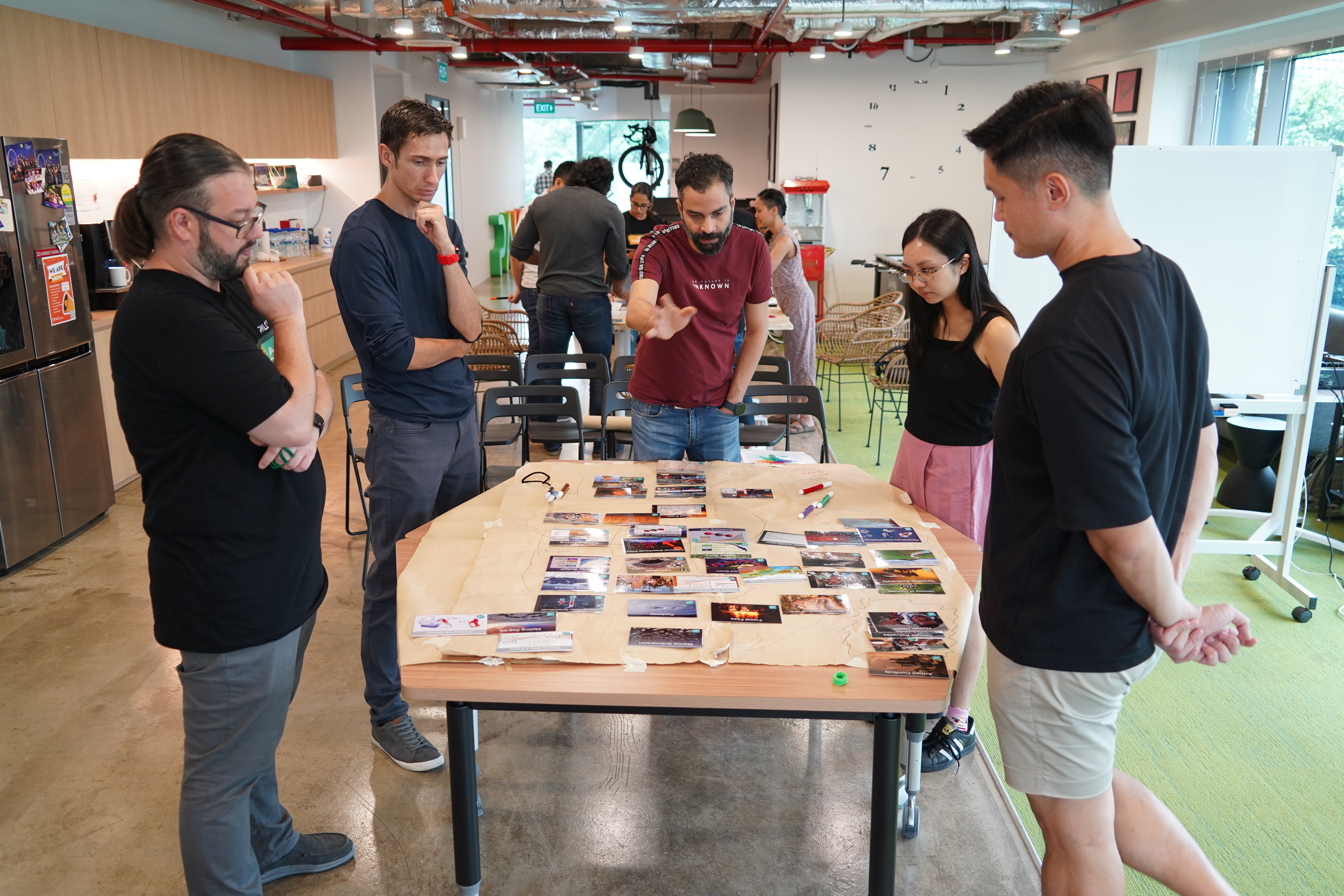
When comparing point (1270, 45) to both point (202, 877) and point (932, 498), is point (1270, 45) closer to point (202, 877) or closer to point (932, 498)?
point (932, 498)

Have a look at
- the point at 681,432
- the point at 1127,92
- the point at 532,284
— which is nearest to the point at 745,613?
the point at 681,432

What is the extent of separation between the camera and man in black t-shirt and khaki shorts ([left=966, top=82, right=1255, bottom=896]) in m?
1.50

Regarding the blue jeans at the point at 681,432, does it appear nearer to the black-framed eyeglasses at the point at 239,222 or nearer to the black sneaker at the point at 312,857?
the black sneaker at the point at 312,857

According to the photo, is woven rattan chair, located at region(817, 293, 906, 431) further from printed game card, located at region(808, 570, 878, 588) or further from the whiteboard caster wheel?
printed game card, located at region(808, 570, 878, 588)

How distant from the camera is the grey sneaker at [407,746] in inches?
117

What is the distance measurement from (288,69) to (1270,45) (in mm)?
8830

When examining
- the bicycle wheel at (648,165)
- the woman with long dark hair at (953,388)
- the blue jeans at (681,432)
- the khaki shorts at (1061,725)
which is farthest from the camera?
the bicycle wheel at (648,165)

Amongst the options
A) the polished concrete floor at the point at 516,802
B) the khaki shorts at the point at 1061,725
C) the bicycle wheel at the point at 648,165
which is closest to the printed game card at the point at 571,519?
the polished concrete floor at the point at 516,802

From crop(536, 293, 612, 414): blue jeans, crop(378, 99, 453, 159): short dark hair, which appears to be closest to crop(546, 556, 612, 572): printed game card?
crop(378, 99, 453, 159): short dark hair

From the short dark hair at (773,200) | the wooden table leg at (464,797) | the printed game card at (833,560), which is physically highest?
the short dark hair at (773,200)

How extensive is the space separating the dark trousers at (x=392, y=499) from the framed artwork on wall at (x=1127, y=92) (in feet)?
25.9

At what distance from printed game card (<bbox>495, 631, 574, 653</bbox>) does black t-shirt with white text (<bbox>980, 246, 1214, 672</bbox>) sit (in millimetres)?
840

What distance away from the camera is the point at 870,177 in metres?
11.6

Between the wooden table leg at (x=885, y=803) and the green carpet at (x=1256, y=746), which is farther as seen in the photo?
the green carpet at (x=1256, y=746)
